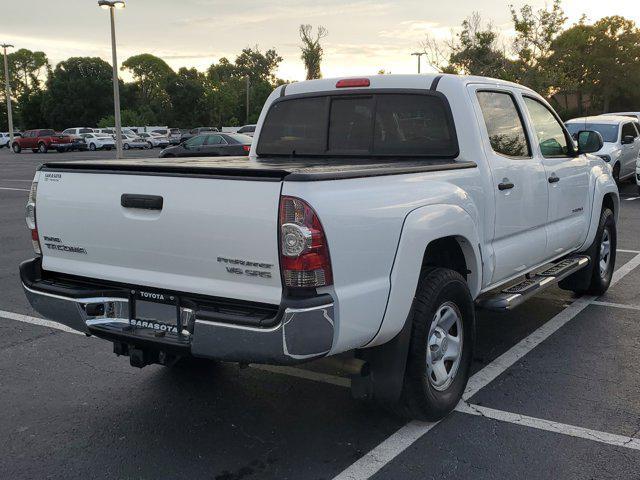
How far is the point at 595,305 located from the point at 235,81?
86816mm

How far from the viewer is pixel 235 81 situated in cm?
8944

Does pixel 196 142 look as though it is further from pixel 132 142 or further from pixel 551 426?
pixel 551 426

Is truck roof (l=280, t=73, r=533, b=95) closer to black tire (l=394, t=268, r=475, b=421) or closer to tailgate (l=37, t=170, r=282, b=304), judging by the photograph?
black tire (l=394, t=268, r=475, b=421)

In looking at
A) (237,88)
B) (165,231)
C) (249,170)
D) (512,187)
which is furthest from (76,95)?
(249,170)

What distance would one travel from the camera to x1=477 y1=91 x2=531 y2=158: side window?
15.4 ft

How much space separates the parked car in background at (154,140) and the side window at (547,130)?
4816cm

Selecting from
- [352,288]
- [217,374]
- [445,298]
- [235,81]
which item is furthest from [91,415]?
[235,81]

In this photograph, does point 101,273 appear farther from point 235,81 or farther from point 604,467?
point 235,81

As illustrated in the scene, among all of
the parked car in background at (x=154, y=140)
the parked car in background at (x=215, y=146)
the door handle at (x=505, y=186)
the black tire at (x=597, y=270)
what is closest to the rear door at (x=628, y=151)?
the black tire at (x=597, y=270)

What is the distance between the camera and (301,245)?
2.95 m

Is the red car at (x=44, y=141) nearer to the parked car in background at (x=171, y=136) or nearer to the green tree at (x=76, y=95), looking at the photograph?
the parked car in background at (x=171, y=136)

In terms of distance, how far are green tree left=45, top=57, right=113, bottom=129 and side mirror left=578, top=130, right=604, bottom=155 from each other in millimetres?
79544

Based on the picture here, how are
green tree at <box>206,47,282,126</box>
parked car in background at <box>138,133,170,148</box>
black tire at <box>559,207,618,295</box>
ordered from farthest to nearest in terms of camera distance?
green tree at <box>206,47,282,126</box> → parked car in background at <box>138,133,170,148</box> → black tire at <box>559,207,618,295</box>

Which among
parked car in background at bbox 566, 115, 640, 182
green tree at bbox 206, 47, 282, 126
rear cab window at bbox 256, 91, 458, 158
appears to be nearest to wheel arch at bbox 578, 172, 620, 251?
rear cab window at bbox 256, 91, 458, 158
